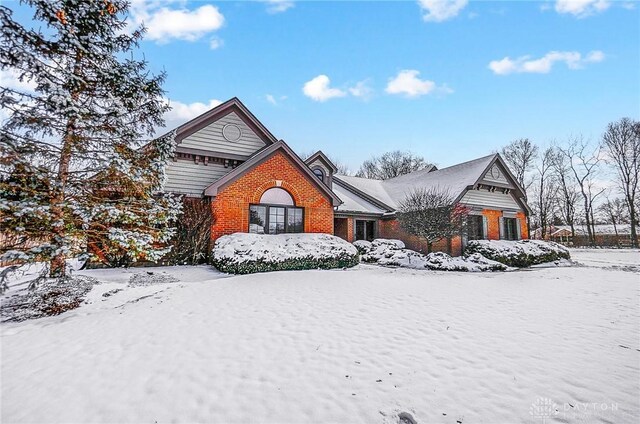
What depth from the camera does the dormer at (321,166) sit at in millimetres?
17922

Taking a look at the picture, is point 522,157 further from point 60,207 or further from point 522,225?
point 60,207

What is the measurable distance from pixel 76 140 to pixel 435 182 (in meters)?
20.5

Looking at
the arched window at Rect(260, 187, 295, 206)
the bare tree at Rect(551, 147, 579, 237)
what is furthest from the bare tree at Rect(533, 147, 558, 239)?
the arched window at Rect(260, 187, 295, 206)

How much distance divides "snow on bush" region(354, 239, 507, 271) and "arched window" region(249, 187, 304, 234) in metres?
5.11

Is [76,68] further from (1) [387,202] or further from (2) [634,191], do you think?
(2) [634,191]

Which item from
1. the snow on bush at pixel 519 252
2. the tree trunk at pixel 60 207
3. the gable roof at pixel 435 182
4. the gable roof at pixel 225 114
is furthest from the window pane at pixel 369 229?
the tree trunk at pixel 60 207

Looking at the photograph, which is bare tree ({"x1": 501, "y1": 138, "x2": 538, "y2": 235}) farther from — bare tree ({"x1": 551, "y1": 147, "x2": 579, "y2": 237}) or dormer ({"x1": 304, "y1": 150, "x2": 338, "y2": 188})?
dormer ({"x1": 304, "y1": 150, "x2": 338, "y2": 188})

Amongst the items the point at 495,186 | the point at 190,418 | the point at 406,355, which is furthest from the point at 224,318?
the point at 495,186

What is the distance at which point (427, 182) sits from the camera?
2225cm

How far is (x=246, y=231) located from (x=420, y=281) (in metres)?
7.15

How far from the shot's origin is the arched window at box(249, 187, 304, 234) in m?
12.5

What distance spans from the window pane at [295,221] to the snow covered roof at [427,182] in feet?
29.2

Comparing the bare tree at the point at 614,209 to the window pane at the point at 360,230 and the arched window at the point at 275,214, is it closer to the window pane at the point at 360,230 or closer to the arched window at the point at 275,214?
the window pane at the point at 360,230

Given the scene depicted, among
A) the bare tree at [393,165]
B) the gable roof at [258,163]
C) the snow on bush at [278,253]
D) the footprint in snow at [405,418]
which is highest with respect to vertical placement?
the bare tree at [393,165]
